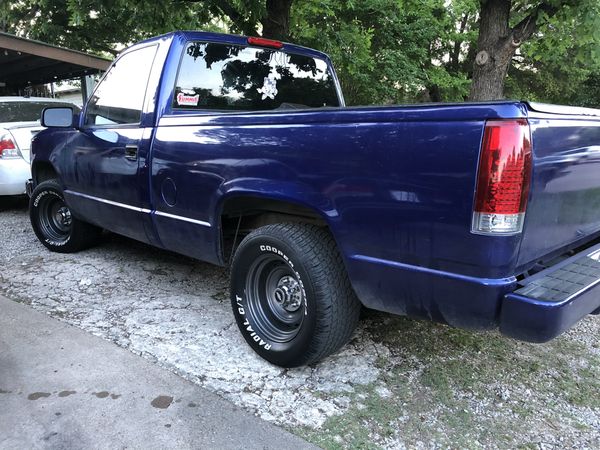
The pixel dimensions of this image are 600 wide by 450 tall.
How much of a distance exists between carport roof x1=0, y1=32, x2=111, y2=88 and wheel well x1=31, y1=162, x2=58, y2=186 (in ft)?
16.1

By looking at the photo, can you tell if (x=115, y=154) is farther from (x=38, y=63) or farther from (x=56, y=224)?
(x=38, y=63)

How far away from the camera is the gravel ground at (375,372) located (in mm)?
2479

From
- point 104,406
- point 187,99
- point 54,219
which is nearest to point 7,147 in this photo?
point 54,219

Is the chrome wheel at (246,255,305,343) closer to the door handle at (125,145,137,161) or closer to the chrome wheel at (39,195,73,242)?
the door handle at (125,145,137,161)

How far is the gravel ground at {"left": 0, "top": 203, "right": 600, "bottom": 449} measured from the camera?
97.6 inches

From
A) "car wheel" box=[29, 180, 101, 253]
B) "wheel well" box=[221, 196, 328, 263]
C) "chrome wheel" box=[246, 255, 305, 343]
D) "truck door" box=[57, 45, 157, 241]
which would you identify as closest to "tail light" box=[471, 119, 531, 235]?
"wheel well" box=[221, 196, 328, 263]

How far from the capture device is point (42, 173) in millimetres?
5246

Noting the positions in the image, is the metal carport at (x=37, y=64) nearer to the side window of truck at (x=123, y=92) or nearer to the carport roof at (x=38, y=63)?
the carport roof at (x=38, y=63)

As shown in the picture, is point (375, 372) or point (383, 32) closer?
point (375, 372)

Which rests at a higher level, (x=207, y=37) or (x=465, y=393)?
(x=207, y=37)

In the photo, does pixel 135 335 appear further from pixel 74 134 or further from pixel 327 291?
pixel 74 134

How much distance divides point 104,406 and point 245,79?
254cm

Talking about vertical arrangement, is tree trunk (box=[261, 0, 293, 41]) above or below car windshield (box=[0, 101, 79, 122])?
above

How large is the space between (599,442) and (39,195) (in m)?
5.10
